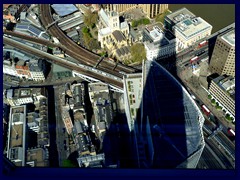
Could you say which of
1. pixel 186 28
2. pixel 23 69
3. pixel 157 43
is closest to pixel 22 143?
pixel 23 69

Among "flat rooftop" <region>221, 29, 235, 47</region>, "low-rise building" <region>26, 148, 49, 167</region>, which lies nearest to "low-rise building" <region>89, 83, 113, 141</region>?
"low-rise building" <region>26, 148, 49, 167</region>

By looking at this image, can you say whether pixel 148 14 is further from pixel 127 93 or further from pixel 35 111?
pixel 35 111

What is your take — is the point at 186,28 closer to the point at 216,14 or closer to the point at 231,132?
the point at 216,14

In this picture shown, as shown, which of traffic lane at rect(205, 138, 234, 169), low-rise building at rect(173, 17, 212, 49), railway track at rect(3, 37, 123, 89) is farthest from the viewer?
low-rise building at rect(173, 17, 212, 49)

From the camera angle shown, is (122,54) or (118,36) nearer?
(122,54)

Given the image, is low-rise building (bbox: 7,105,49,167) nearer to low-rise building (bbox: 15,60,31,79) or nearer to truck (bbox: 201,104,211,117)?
low-rise building (bbox: 15,60,31,79)

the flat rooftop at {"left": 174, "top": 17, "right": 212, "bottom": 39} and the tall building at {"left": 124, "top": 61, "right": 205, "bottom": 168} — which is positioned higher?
the flat rooftop at {"left": 174, "top": 17, "right": 212, "bottom": 39}

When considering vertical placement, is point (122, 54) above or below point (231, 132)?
above
